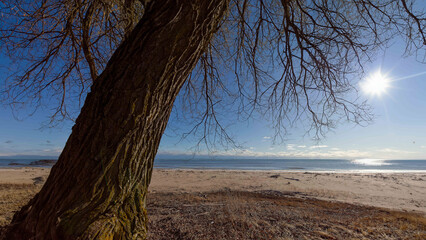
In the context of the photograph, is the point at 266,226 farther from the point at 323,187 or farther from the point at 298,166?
the point at 298,166

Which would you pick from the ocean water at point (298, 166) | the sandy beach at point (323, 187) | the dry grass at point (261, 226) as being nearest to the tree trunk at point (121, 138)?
the dry grass at point (261, 226)

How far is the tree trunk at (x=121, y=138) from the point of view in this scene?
1390 mm

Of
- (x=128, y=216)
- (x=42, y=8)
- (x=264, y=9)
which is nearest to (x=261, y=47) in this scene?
(x=264, y=9)

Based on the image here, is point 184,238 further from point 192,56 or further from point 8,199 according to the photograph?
point 8,199

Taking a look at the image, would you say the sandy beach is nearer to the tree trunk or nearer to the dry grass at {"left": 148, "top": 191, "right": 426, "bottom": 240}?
the dry grass at {"left": 148, "top": 191, "right": 426, "bottom": 240}

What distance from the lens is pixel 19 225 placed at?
1.54m

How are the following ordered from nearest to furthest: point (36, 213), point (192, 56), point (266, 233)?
point (36, 213) < point (192, 56) < point (266, 233)

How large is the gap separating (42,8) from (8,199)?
15.9 ft

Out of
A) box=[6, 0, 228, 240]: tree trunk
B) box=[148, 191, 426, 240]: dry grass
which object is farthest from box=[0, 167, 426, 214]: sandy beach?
box=[6, 0, 228, 240]: tree trunk

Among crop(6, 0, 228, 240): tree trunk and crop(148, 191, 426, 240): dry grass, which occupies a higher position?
crop(6, 0, 228, 240): tree trunk

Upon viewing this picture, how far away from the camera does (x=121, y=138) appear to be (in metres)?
1.43

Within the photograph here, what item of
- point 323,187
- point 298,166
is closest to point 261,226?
point 323,187

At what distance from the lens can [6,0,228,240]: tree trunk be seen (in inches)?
54.7

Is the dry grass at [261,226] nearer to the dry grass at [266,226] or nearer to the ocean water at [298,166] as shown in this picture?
the dry grass at [266,226]
